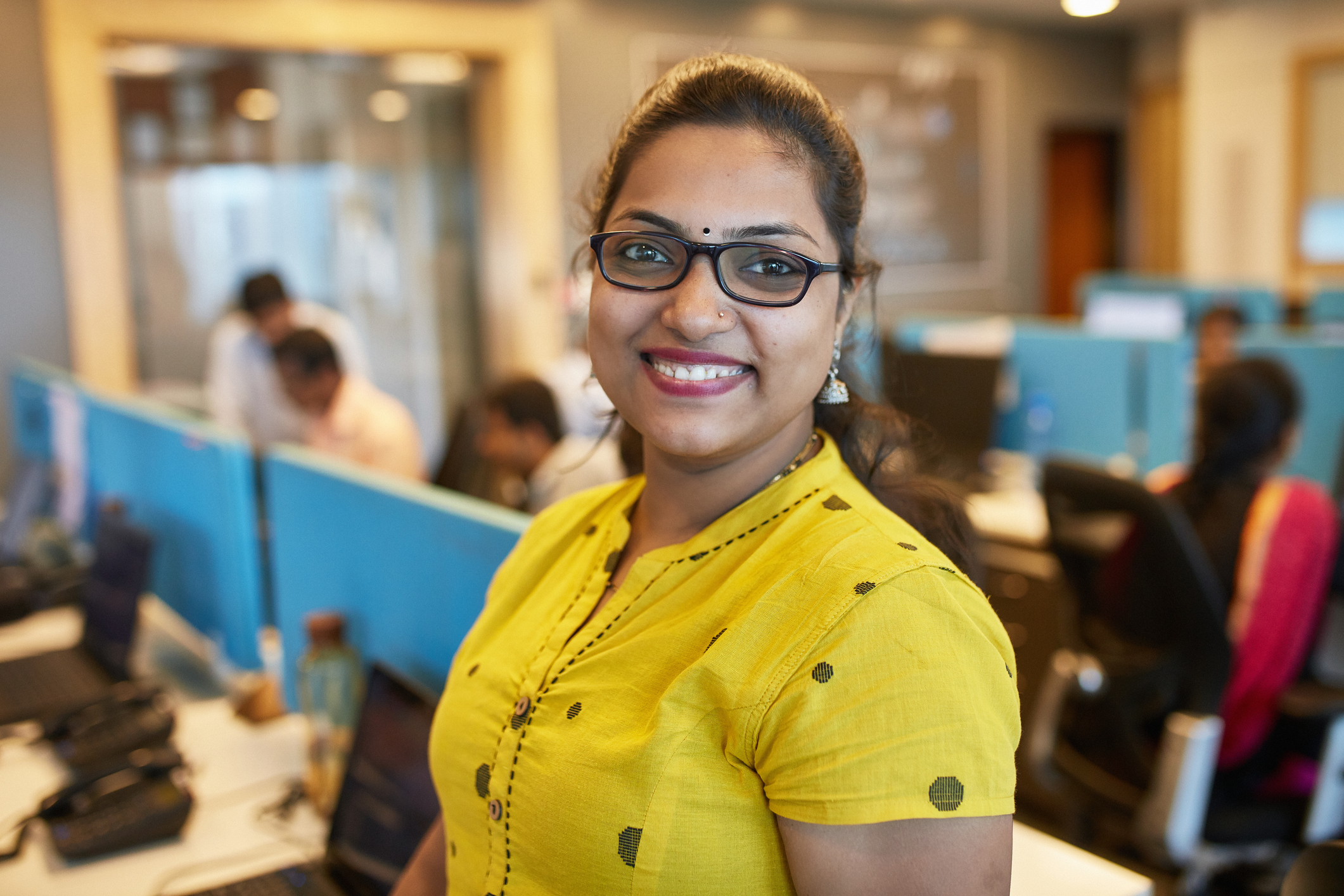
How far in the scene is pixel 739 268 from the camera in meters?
0.87

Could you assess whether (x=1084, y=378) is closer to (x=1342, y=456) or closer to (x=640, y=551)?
(x=1342, y=456)

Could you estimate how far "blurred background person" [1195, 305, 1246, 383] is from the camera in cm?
482

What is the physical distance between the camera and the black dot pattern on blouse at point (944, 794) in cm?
69

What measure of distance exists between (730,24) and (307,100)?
2.45 meters

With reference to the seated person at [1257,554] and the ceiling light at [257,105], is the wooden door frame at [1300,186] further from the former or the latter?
the ceiling light at [257,105]

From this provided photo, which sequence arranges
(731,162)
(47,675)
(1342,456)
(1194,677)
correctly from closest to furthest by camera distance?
1. (731,162)
2. (1194,677)
3. (47,675)
4. (1342,456)

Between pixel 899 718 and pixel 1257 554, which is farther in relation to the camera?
pixel 1257 554

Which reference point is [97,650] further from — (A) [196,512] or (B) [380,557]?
(B) [380,557]

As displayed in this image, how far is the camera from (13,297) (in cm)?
447

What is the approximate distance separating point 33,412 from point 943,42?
227 inches

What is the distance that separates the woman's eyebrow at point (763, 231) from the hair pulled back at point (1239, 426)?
5.30 ft

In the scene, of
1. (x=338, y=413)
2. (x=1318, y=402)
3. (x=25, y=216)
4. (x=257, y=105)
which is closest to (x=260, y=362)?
(x=338, y=413)

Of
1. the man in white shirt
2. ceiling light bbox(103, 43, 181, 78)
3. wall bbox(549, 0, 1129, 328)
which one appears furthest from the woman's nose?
wall bbox(549, 0, 1129, 328)

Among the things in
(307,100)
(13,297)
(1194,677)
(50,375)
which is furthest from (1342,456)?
(13,297)
